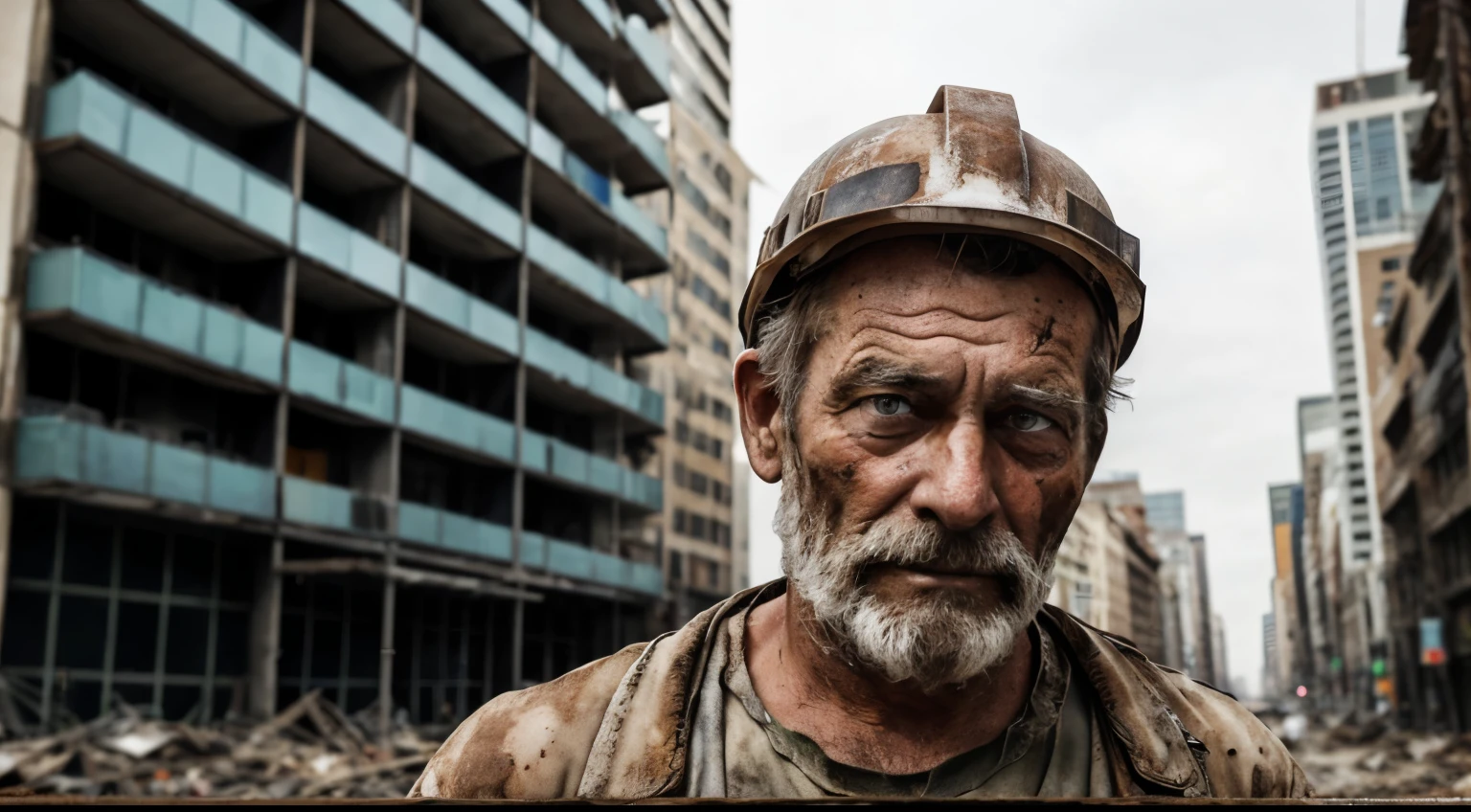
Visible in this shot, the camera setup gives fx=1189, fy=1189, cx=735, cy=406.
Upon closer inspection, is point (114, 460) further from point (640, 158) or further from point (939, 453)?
point (640, 158)

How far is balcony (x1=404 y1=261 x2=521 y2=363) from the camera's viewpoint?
2616cm

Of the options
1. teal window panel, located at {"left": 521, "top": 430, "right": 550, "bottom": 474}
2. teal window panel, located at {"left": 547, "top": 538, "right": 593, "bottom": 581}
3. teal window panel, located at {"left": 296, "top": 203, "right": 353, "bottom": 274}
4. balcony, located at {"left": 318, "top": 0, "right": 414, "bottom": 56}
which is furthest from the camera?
teal window panel, located at {"left": 547, "top": 538, "right": 593, "bottom": 581}

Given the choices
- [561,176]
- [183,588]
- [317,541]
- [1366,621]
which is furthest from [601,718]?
[1366,621]

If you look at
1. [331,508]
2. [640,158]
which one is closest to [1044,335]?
[331,508]

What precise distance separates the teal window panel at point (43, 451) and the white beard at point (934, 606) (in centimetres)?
1755

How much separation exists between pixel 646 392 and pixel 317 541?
55.3 ft

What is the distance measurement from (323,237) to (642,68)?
17986 millimetres

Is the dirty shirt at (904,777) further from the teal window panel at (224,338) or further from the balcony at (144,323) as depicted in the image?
the teal window panel at (224,338)

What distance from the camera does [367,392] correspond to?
79.0 ft

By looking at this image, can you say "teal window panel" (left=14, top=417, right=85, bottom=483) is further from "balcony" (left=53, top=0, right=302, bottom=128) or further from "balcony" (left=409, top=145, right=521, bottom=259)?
"balcony" (left=409, top=145, right=521, bottom=259)

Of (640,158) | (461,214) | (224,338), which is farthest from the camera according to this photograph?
(640,158)

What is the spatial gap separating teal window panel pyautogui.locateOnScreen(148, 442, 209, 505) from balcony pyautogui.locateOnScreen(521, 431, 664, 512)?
36.8ft

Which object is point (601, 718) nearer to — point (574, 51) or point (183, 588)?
point (183, 588)

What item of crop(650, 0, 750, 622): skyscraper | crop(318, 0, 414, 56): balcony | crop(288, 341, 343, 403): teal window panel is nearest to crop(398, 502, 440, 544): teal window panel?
crop(288, 341, 343, 403): teal window panel
